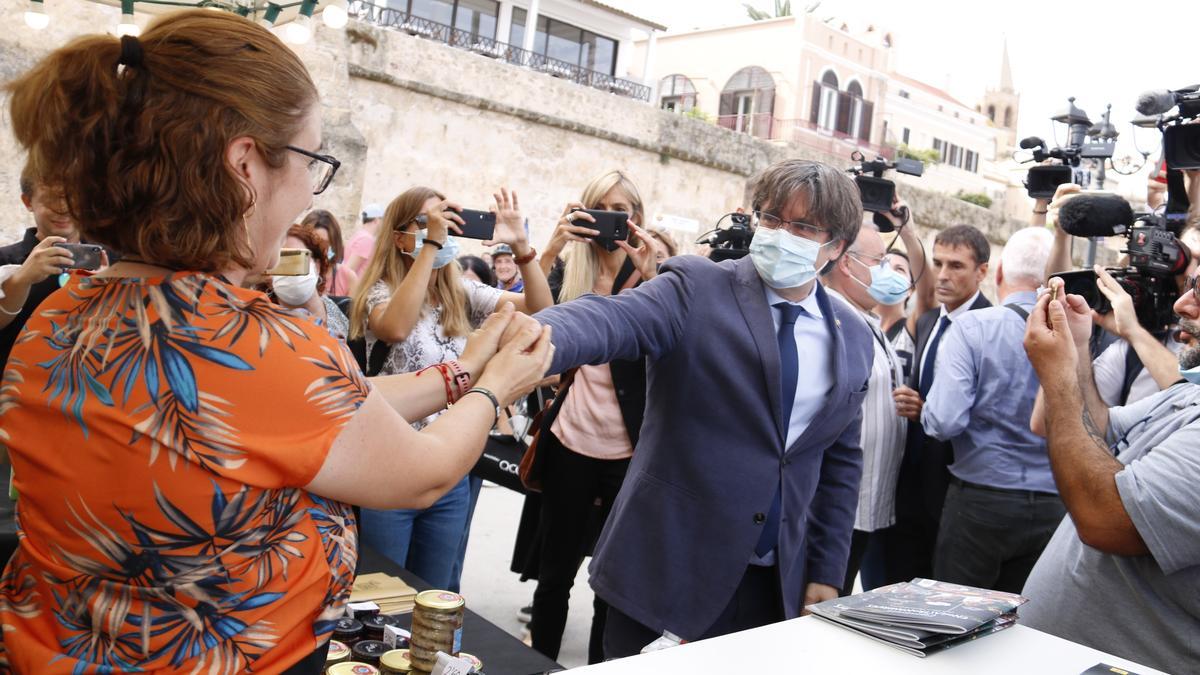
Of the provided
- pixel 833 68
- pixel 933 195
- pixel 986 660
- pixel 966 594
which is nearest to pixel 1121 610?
pixel 966 594

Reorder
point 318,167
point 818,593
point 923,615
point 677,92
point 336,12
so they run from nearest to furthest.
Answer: point 318,167 → point 923,615 → point 818,593 → point 336,12 → point 677,92

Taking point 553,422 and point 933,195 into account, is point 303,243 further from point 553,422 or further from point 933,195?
point 933,195

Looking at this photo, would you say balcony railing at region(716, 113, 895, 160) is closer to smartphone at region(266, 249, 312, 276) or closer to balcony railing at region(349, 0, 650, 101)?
balcony railing at region(349, 0, 650, 101)

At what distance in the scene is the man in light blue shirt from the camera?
12.6ft

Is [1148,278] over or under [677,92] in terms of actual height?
under

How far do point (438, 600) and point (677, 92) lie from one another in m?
34.4

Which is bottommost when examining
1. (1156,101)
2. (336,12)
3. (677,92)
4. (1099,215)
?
(1099,215)

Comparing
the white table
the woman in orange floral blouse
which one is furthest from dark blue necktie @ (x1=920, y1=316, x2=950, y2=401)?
the woman in orange floral blouse

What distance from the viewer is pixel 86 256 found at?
10.5 ft

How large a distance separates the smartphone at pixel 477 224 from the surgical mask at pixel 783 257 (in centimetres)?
143

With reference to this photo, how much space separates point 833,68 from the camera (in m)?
34.2

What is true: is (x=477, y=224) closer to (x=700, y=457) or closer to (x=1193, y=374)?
(x=700, y=457)

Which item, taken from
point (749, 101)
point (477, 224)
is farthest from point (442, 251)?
point (749, 101)

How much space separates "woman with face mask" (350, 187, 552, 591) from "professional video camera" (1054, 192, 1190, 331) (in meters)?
2.04
